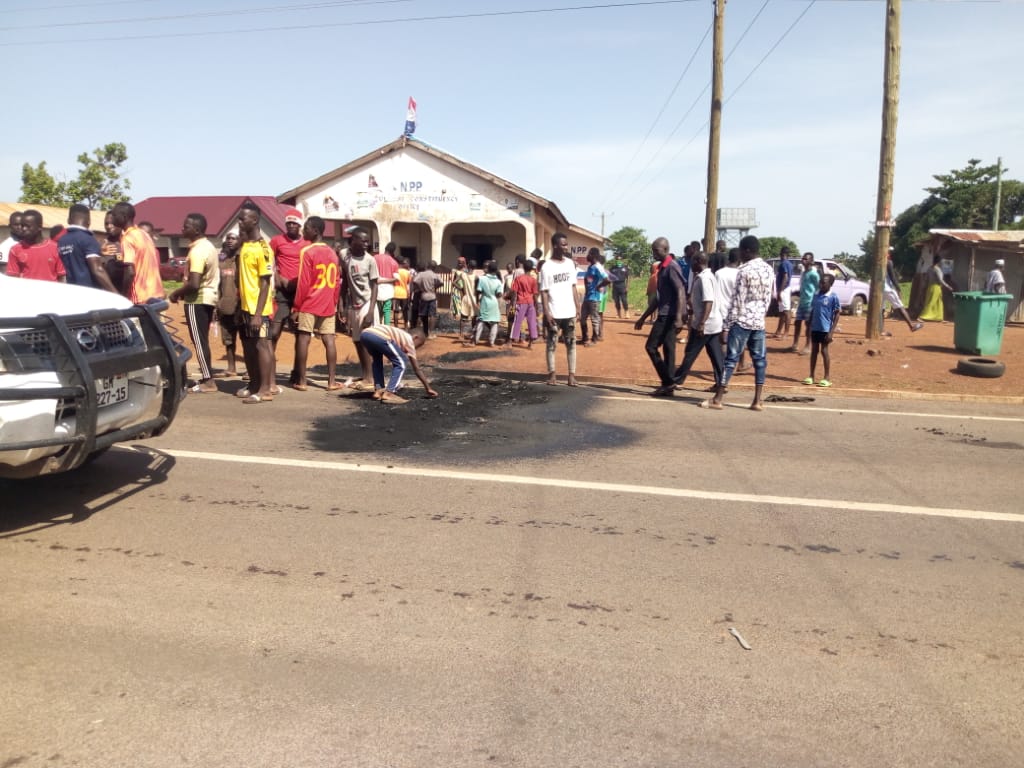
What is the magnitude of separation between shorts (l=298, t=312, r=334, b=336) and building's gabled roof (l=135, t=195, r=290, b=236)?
41.6 m

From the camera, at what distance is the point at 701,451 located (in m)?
Result: 7.46

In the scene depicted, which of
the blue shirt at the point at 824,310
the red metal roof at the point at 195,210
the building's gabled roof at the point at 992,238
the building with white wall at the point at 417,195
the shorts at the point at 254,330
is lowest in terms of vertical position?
the shorts at the point at 254,330

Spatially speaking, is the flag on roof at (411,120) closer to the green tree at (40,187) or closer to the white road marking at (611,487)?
the white road marking at (611,487)

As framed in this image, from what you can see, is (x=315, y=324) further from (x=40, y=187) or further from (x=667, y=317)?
(x=40, y=187)

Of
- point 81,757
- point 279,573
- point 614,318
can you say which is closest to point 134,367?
point 279,573

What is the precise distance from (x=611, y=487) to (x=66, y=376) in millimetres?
3614

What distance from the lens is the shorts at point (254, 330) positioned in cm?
882

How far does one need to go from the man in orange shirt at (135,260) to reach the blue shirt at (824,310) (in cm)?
812

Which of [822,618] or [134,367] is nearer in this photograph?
[822,618]

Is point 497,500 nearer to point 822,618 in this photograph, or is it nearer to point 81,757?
point 822,618

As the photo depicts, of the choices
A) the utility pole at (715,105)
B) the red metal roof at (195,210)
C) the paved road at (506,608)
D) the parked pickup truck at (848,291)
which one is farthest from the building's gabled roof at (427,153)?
the red metal roof at (195,210)

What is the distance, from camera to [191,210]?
52719 mm

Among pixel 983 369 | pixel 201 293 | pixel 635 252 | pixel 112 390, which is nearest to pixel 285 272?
pixel 201 293

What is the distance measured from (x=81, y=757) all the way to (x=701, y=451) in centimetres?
561
